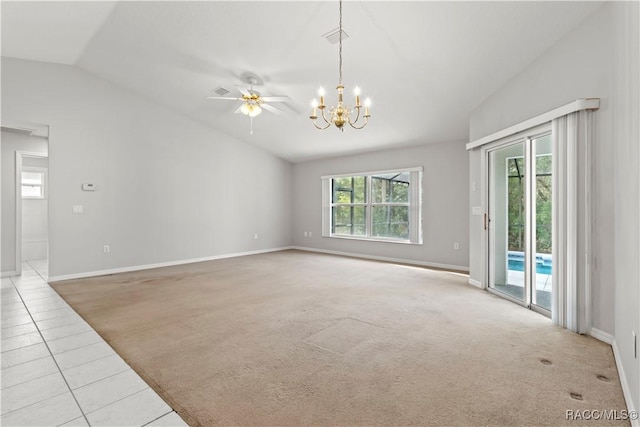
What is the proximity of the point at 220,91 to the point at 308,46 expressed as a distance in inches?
81.3

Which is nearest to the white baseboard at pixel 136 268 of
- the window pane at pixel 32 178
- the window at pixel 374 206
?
the window at pixel 374 206

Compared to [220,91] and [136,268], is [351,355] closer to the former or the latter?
[220,91]

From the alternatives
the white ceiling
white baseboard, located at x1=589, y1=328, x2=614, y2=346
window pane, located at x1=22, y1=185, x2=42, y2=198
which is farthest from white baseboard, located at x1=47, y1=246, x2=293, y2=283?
white baseboard, located at x1=589, y1=328, x2=614, y2=346

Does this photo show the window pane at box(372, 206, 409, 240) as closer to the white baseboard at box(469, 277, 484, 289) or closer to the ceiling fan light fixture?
the white baseboard at box(469, 277, 484, 289)

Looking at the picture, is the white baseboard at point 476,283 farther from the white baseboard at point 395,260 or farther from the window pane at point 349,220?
the window pane at point 349,220

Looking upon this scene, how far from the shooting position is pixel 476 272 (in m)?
4.50

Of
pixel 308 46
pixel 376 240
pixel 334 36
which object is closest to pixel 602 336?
pixel 334 36

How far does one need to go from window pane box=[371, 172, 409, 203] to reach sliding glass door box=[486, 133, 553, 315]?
2476mm

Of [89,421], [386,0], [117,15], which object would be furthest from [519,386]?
[117,15]

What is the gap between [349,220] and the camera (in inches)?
306

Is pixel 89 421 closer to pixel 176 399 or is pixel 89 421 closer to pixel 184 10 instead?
pixel 176 399

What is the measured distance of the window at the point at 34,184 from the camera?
705cm

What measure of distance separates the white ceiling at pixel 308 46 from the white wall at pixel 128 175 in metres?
0.47

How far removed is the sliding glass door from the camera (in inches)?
135
